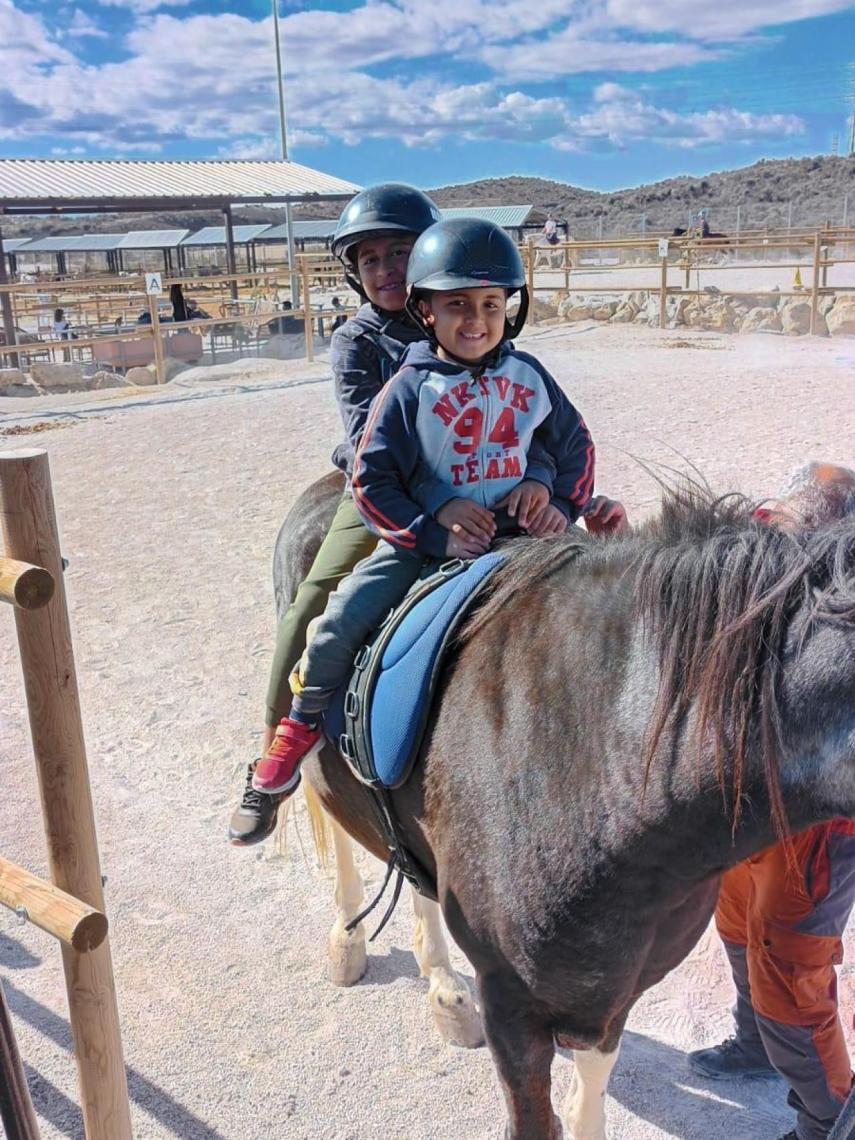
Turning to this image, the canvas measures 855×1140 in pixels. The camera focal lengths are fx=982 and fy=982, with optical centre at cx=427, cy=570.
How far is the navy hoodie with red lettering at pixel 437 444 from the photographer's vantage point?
2.28 metres

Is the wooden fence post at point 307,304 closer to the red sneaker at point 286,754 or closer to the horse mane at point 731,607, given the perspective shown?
the red sneaker at point 286,754

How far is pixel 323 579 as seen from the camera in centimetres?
281

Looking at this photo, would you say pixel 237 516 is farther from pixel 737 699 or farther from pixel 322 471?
pixel 737 699

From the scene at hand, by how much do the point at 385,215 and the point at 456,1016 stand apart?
7.66 feet

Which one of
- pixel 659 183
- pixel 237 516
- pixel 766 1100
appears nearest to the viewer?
pixel 766 1100

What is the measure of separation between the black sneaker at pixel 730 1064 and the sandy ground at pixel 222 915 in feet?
0.11

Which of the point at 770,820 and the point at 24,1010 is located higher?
the point at 770,820

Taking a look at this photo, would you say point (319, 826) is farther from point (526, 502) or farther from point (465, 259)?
point (465, 259)

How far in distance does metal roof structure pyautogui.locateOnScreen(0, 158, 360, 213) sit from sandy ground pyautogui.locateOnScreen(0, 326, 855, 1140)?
1335cm

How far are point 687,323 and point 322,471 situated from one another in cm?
1274

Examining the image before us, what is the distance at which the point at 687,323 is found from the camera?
19281 mm

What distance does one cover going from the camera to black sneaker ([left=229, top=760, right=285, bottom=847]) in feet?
9.23

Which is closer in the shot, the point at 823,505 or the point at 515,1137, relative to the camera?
the point at 823,505

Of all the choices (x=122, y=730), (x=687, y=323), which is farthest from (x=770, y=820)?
(x=687, y=323)
